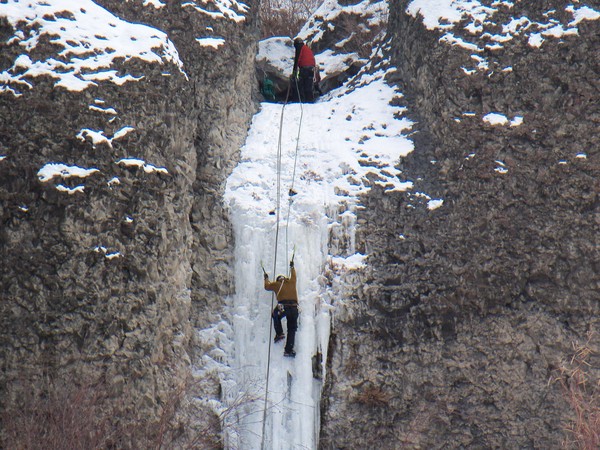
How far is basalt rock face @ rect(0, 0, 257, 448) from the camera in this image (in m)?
9.81

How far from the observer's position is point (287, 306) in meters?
10.9

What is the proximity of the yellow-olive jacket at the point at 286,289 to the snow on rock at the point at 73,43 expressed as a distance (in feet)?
11.7

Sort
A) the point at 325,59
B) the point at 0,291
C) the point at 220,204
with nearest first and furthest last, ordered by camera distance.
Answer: the point at 0,291
the point at 220,204
the point at 325,59

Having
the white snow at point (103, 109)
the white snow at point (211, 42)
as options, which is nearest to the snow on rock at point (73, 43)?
the white snow at point (103, 109)

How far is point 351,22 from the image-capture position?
1714 centimetres

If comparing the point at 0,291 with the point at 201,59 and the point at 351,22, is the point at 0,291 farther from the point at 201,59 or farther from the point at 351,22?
the point at 351,22

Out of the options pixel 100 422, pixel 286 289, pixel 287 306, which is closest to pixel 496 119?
pixel 286 289

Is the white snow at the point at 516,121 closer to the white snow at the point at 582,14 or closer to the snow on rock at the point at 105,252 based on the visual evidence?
the white snow at the point at 582,14

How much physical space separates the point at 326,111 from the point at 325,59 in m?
3.37

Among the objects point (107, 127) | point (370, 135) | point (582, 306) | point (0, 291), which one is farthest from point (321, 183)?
point (0, 291)

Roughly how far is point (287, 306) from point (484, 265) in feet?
9.84

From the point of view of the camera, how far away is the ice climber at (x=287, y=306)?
1093 centimetres

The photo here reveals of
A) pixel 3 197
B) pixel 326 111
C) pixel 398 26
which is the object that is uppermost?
pixel 398 26

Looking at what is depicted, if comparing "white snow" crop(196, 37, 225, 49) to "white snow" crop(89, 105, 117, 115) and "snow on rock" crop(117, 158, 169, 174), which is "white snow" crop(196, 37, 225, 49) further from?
"snow on rock" crop(117, 158, 169, 174)
